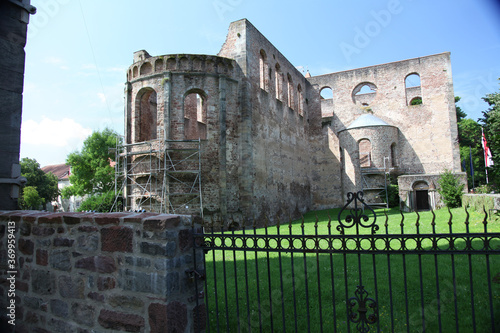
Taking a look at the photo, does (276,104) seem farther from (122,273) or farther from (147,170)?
(122,273)

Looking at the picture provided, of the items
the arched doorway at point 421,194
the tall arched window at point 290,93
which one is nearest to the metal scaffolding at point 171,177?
the tall arched window at point 290,93

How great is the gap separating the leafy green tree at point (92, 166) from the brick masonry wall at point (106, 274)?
26490 millimetres

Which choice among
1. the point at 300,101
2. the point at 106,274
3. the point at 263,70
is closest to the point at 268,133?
the point at 263,70

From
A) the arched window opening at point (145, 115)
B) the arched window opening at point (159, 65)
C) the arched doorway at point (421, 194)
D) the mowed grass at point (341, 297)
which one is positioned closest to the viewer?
the mowed grass at point (341, 297)

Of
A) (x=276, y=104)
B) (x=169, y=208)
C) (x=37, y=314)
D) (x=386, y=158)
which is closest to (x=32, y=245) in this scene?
(x=37, y=314)

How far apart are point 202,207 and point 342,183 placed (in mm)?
14133

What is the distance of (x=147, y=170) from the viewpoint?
15148 millimetres

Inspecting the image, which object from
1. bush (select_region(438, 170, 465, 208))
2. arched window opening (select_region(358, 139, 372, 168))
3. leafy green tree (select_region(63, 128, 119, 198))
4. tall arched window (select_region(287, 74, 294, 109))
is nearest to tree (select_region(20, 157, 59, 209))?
leafy green tree (select_region(63, 128, 119, 198))

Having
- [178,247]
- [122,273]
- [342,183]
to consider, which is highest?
[342,183]

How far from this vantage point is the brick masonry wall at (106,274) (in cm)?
313

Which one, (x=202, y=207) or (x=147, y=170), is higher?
(x=147, y=170)

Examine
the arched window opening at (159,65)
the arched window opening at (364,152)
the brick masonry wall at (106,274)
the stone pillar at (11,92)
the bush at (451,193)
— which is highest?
the arched window opening at (159,65)

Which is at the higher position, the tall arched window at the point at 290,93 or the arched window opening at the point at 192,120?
the tall arched window at the point at 290,93

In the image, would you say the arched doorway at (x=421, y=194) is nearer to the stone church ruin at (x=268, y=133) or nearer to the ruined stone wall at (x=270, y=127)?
the stone church ruin at (x=268, y=133)
